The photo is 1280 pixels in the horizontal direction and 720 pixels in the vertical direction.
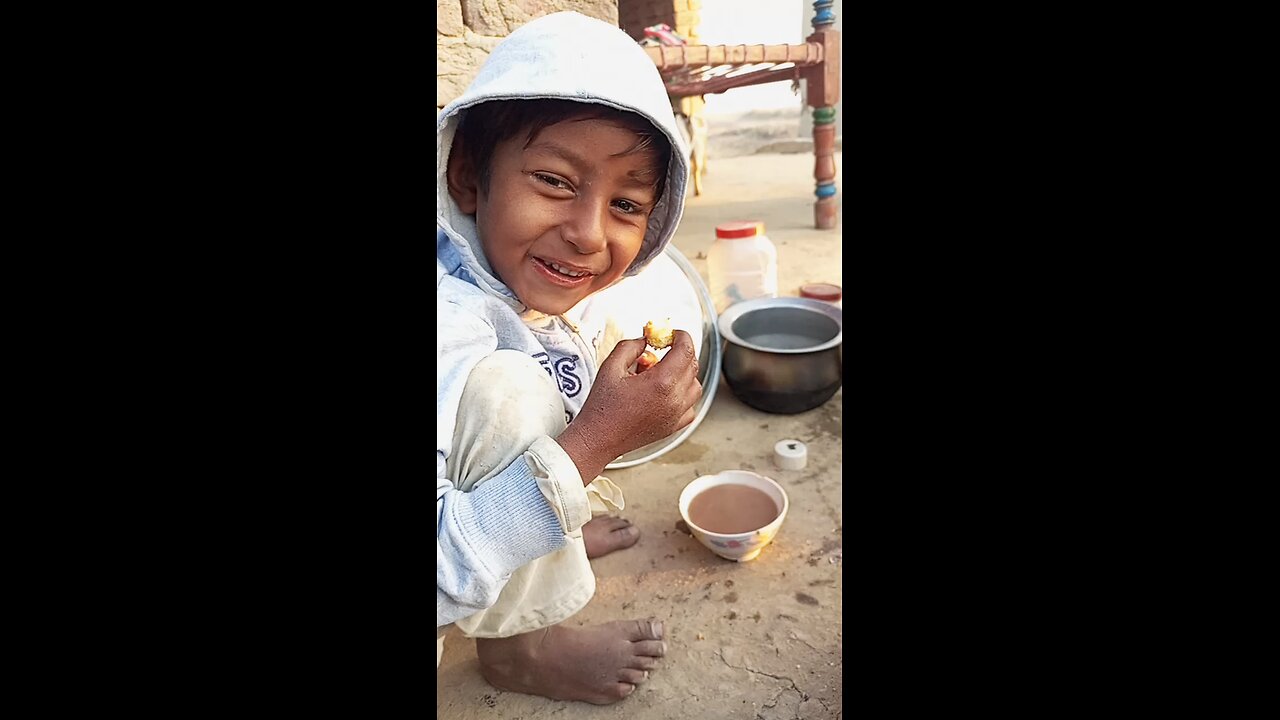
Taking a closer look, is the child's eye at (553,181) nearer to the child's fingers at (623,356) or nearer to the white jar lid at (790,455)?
the child's fingers at (623,356)

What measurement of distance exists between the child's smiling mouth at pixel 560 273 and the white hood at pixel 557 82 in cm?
9

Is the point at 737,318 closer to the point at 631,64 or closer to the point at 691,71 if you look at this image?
the point at 631,64

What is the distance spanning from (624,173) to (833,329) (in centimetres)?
141

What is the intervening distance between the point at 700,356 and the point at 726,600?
35.2 inches

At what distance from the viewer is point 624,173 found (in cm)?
115

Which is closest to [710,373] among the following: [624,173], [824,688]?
[824,688]

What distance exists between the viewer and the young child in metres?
0.93

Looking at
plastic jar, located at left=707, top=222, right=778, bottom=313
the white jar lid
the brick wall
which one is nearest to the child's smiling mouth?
the white jar lid

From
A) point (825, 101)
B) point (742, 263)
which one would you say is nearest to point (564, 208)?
point (742, 263)

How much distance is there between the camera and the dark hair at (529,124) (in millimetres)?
1131

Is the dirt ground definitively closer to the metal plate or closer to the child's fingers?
the metal plate

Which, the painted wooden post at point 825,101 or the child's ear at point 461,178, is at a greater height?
the painted wooden post at point 825,101

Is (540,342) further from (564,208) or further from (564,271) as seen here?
(564,208)

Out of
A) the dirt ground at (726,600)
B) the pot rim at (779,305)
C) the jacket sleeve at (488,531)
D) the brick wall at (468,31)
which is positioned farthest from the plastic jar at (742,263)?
the jacket sleeve at (488,531)
